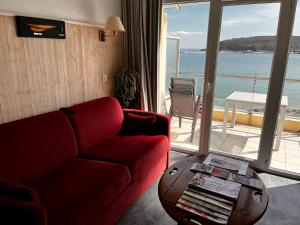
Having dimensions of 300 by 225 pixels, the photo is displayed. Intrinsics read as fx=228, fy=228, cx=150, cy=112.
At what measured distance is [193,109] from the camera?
3.59m

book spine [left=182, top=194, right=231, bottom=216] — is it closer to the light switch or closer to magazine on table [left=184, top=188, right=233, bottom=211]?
magazine on table [left=184, top=188, right=233, bottom=211]

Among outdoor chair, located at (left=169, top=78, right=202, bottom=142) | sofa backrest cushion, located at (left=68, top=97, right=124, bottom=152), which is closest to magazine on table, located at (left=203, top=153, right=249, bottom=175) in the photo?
sofa backrest cushion, located at (left=68, top=97, right=124, bottom=152)

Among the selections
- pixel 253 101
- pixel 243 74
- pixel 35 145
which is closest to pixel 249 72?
pixel 243 74

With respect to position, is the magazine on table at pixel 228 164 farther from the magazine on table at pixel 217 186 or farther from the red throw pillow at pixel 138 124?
the red throw pillow at pixel 138 124

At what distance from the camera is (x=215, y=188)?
165cm

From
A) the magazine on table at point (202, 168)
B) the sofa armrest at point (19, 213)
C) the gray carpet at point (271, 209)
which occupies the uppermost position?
the sofa armrest at point (19, 213)

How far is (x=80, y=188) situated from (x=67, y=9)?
1846 millimetres

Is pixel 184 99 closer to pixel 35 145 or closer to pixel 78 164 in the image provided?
pixel 78 164

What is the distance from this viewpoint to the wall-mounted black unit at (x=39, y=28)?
1.97 m

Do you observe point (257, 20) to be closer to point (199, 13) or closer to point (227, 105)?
point (199, 13)

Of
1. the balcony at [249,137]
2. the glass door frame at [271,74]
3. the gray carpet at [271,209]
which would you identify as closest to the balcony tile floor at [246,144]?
the balcony at [249,137]

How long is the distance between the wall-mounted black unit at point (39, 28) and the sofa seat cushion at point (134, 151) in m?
1.20

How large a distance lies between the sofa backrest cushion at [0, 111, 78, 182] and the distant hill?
2.09 meters

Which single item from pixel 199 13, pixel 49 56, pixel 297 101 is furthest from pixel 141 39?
pixel 297 101
